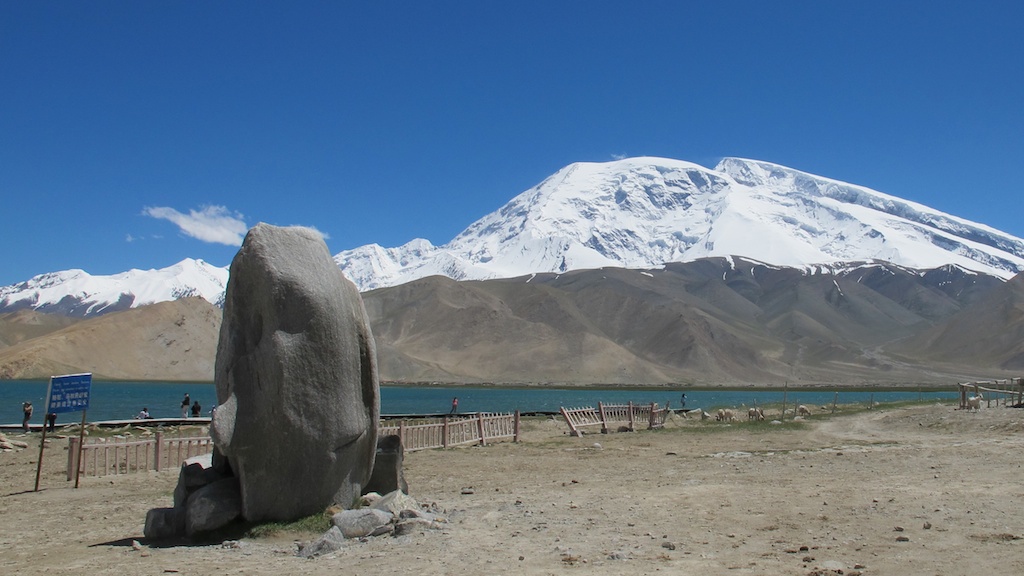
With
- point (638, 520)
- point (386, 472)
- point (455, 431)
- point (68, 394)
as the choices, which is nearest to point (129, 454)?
point (68, 394)

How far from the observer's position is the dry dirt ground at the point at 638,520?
32.1 ft

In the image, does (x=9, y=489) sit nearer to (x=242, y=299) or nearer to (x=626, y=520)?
(x=242, y=299)

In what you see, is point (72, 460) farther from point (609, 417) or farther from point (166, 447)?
point (609, 417)

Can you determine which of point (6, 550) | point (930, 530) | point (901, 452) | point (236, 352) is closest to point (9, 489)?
point (6, 550)

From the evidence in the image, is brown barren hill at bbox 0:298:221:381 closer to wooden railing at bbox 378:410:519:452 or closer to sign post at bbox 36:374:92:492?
wooden railing at bbox 378:410:519:452

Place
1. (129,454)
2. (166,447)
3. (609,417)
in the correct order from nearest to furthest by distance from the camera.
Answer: (129,454) < (166,447) < (609,417)

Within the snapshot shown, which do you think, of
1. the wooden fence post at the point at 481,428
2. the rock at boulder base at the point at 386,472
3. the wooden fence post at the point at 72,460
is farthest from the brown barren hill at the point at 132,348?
the rock at boulder base at the point at 386,472

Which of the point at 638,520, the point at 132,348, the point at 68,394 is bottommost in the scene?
the point at 638,520

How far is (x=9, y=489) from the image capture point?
18.4 meters

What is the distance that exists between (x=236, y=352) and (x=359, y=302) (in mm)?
1908

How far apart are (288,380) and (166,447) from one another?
1271 cm

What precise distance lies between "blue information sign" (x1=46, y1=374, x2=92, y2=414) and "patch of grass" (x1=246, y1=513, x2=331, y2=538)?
7733 millimetres

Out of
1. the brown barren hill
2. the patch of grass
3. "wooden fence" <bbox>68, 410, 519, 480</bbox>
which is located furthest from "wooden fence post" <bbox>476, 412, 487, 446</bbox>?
the brown barren hill

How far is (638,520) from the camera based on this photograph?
12414 mm
